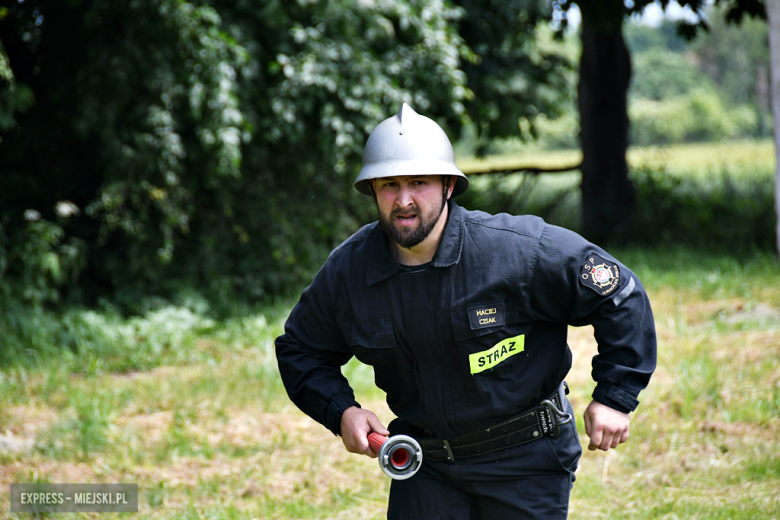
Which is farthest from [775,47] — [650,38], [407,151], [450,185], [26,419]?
[650,38]

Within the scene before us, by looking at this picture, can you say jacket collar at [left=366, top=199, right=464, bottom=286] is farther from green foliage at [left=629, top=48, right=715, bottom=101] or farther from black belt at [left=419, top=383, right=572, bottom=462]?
green foliage at [left=629, top=48, right=715, bottom=101]

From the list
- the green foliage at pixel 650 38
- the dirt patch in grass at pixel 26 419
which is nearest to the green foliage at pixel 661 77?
the green foliage at pixel 650 38

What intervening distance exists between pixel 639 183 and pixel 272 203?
221 inches

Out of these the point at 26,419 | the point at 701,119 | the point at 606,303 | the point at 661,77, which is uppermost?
the point at 661,77

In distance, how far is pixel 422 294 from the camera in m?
2.63

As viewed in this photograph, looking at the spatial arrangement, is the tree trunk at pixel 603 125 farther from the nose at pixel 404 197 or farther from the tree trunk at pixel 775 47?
the nose at pixel 404 197

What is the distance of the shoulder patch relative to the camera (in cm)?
251

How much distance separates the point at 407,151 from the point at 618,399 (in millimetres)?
1067

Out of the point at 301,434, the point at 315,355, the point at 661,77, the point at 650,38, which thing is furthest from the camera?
the point at 650,38

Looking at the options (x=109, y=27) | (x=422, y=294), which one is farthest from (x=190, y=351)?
(x=422, y=294)

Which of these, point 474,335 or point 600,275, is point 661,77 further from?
point 474,335

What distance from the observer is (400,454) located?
2609 millimetres

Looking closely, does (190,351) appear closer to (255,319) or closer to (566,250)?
(255,319)

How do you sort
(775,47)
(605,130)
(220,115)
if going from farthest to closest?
(605,130), (775,47), (220,115)
